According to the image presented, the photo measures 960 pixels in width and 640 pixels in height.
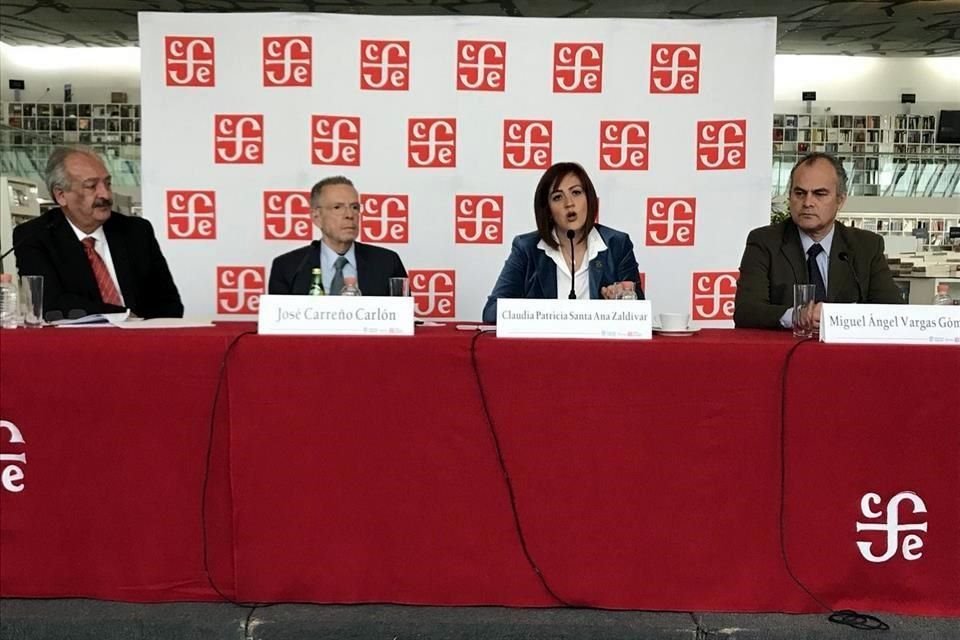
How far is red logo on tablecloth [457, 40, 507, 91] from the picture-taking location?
3920 millimetres

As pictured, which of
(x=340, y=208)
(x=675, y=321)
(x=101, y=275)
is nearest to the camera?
(x=675, y=321)

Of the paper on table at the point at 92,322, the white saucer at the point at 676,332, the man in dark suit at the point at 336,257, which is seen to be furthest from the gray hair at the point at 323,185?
the white saucer at the point at 676,332

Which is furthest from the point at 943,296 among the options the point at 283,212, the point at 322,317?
the point at 283,212

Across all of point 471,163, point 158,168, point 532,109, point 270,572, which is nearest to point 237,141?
point 158,168

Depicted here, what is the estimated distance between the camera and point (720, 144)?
13.0ft

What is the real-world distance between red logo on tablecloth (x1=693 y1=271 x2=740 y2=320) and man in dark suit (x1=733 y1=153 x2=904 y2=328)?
1388 millimetres

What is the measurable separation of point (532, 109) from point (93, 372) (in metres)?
2.73

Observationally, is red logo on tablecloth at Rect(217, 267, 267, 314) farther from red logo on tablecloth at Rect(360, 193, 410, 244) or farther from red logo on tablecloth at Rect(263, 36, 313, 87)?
red logo on tablecloth at Rect(263, 36, 313, 87)

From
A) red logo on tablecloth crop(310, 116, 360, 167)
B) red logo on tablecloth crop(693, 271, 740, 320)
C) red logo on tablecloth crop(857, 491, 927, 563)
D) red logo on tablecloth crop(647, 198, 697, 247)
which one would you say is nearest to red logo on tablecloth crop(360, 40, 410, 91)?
red logo on tablecloth crop(310, 116, 360, 167)

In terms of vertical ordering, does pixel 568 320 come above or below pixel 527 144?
below

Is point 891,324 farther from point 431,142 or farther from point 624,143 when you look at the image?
point 431,142

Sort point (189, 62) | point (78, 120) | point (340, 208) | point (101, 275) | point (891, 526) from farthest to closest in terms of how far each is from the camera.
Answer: point (78, 120), point (189, 62), point (340, 208), point (101, 275), point (891, 526)

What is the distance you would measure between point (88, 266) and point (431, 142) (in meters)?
1.76

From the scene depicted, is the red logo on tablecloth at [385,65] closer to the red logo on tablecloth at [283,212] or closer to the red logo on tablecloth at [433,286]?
the red logo on tablecloth at [283,212]
